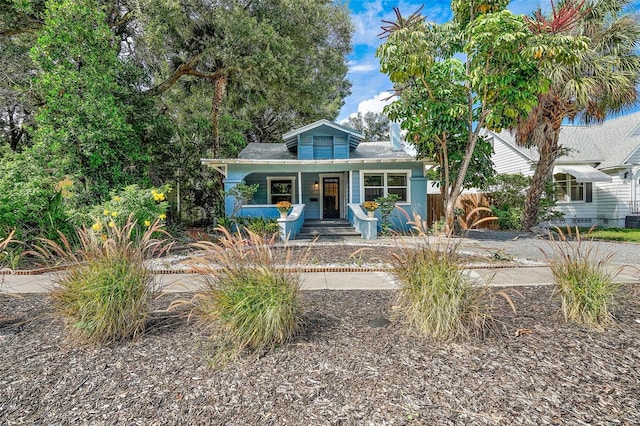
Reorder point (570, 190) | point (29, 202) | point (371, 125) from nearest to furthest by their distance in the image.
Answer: point (29, 202) < point (570, 190) < point (371, 125)

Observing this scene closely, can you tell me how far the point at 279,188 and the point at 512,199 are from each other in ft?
38.3

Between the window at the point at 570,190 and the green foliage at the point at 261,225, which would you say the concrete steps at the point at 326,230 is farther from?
the window at the point at 570,190

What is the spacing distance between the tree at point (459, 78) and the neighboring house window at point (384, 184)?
214 cm

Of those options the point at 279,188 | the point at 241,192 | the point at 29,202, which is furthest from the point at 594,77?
the point at 29,202

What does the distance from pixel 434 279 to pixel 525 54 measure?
8913 mm

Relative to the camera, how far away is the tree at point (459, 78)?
892 cm

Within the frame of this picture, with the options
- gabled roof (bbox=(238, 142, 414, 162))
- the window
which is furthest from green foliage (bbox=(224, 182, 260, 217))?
the window

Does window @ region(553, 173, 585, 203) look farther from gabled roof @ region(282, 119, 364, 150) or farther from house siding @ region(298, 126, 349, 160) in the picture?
house siding @ region(298, 126, 349, 160)

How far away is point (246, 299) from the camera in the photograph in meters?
2.87

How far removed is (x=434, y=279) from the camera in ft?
10.1

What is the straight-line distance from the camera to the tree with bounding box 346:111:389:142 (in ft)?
116

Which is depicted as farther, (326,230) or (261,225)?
(326,230)

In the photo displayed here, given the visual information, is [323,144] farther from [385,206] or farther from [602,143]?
[602,143]

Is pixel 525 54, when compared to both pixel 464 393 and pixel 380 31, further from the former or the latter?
pixel 464 393
